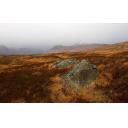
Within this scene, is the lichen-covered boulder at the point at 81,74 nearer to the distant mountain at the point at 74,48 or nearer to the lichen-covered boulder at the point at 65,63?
the lichen-covered boulder at the point at 65,63

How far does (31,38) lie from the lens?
340 inches

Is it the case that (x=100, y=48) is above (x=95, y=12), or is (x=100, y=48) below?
below

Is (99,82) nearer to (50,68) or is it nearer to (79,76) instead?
(79,76)

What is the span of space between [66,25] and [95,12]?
1.97 feet

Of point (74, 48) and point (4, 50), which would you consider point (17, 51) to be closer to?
point (4, 50)

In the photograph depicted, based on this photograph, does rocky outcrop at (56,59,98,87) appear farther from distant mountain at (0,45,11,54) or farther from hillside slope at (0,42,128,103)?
distant mountain at (0,45,11,54)

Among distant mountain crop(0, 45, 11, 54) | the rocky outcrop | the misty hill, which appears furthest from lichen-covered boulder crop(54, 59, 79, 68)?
distant mountain crop(0, 45, 11, 54)

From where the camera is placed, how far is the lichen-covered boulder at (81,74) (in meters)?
8.45

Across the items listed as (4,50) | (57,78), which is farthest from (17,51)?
(57,78)

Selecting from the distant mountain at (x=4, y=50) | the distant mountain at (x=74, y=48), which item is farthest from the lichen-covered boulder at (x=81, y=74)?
the distant mountain at (x=4, y=50)

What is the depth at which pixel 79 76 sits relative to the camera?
8.49m

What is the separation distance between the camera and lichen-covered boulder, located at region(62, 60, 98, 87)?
845 cm
